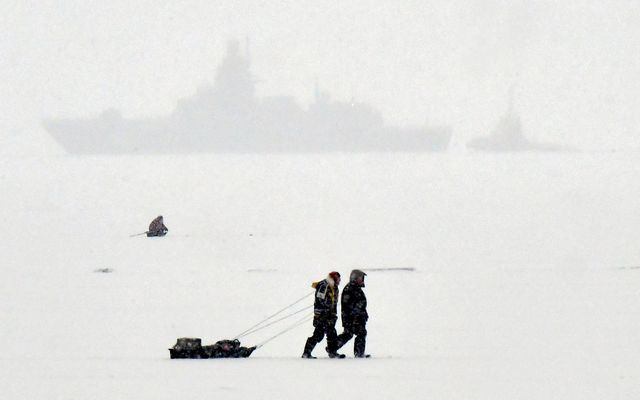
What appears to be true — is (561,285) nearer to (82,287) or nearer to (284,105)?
(82,287)

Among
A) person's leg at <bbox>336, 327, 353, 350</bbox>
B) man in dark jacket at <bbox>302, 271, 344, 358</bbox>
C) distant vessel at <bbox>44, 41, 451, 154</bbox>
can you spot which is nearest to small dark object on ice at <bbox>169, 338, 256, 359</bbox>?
man in dark jacket at <bbox>302, 271, 344, 358</bbox>

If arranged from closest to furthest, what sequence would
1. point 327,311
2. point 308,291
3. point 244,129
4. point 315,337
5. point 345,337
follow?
point 327,311
point 315,337
point 345,337
point 308,291
point 244,129

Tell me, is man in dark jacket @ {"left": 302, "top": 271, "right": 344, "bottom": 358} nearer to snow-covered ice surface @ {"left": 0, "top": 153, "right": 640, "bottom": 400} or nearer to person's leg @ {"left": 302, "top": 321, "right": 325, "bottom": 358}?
person's leg @ {"left": 302, "top": 321, "right": 325, "bottom": 358}

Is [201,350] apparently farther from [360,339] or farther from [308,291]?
[308,291]

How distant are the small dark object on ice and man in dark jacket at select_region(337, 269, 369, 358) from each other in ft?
4.11

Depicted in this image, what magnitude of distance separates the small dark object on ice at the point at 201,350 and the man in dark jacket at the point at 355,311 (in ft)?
4.11

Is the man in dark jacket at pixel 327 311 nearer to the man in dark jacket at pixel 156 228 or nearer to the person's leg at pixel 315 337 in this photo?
the person's leg at pixel 315 337

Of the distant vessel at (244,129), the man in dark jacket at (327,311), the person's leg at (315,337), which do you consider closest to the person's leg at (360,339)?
the man in dark jacket at (327,311)

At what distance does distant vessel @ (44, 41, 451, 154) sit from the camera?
495 ft

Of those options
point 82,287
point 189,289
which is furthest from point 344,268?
point 82,287

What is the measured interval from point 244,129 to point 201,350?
147609mm

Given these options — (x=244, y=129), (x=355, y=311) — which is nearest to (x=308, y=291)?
(x=355, y=311)

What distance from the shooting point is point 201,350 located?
10234 mm

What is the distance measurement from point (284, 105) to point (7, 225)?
388 ft
